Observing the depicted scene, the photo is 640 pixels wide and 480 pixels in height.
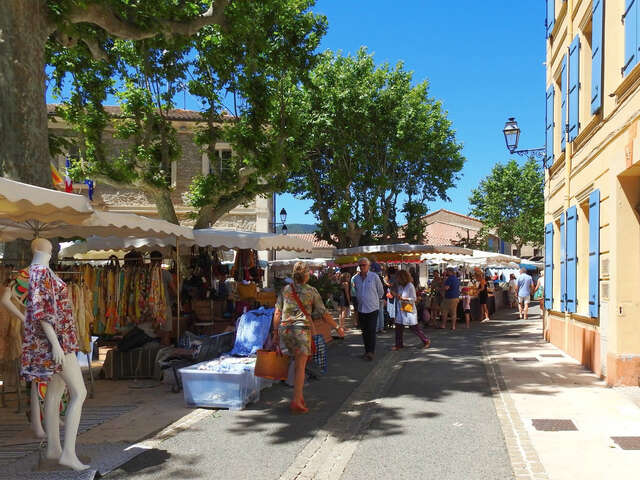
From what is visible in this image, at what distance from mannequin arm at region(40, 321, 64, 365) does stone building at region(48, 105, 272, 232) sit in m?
22.1

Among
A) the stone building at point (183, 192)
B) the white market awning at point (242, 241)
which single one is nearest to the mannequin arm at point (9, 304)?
the white market awning at point (242, 241)

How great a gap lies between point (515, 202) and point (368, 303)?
38873 mm

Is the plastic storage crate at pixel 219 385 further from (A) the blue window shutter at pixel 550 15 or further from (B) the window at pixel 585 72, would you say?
(A) the blue window shutter at pixel 550 15

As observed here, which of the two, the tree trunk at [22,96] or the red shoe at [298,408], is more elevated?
the tree trunk at [22,96]

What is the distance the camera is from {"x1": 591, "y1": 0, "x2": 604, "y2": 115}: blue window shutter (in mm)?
8422

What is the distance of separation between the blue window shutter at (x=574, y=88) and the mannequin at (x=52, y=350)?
8.78 meters

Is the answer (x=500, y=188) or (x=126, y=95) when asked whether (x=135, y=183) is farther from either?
(x=500, y=188)

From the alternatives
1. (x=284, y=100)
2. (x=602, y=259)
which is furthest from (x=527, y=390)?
(x=284, y=100)

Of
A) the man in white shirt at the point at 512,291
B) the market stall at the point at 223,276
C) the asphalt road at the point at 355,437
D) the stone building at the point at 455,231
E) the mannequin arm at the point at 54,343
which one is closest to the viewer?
the mannequin arm at the point at 54,343

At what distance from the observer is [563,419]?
20.3 ft

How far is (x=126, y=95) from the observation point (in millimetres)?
15055

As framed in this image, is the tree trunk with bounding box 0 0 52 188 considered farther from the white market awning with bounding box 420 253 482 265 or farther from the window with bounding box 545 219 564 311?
the white market awning with bounding box 420 253 482 265

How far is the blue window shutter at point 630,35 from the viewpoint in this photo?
273 inches

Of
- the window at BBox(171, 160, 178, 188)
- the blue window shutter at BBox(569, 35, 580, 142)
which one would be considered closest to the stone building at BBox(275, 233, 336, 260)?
the window at BBox(171, 160, 178, 188)
